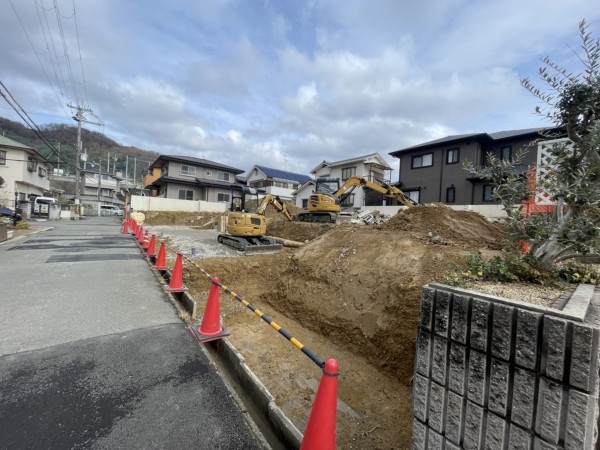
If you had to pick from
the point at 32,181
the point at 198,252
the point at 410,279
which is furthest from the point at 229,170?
the point at 410,279

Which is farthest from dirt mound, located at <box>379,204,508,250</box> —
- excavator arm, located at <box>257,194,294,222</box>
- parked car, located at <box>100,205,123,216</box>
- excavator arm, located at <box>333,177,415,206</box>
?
parked car, located at <box>100,205,123,216</box>

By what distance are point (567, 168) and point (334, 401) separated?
266 cm

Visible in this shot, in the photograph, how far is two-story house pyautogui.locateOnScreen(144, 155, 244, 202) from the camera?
30.8m

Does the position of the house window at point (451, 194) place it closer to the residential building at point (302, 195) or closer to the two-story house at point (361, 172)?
the two-story house at point (361, 172)

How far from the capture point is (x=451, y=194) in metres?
21.9

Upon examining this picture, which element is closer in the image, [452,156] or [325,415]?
[325,415]

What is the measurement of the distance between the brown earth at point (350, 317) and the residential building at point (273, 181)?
1411 inches

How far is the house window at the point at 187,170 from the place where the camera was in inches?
1249

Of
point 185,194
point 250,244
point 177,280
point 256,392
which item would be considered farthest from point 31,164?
point 256,392

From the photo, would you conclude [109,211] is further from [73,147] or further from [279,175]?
[279,175]

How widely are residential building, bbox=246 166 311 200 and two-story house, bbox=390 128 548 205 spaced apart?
2188 centimetres

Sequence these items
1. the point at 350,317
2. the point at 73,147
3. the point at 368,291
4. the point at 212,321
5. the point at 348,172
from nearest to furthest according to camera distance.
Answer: the point at 212,321 → the point at 350,317 → the point at 368,291 → the point at 348,172 → the point at 73,147

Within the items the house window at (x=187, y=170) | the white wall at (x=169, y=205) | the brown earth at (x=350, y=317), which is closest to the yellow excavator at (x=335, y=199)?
the brown earth at (x=350, y=317)

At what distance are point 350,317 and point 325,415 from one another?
3.35 meters
